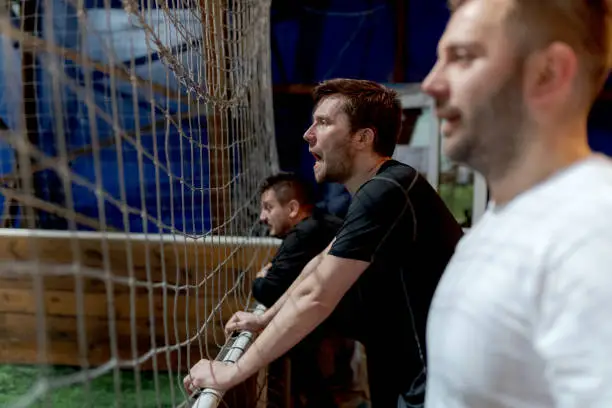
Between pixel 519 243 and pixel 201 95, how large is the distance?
88cm

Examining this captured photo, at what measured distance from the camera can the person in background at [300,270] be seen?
1401 mm

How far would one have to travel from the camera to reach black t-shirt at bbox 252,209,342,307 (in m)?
1.40

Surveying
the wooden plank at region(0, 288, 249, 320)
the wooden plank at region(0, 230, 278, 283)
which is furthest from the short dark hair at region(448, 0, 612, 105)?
the wooden plank at region(0, 288, 249, 320)

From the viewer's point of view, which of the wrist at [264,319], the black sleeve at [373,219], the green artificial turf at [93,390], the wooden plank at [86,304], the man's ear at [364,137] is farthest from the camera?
the wooden plank at [86,304]

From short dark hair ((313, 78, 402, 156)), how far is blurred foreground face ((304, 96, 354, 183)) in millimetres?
15

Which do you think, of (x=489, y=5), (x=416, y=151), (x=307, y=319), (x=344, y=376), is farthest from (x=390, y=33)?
(x=489, y=5)

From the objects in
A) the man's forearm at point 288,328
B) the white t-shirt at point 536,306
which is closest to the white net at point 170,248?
the man's forearm at point 288,328

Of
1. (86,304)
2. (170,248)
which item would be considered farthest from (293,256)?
(86,304)

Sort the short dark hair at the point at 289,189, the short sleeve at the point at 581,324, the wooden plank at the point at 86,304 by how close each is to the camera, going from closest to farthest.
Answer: the short sleeve at the point at 581,324
the short dark hair at the point at 289,189
the wooden plank at the point at 86,304

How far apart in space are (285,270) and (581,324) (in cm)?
102

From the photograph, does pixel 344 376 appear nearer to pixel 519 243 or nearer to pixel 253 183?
pixel 253 183

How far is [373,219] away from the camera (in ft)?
2.87

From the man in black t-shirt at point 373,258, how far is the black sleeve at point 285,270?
0.25m

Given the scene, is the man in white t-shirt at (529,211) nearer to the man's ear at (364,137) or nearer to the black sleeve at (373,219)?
the black sleeve at (373,219)
